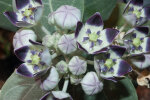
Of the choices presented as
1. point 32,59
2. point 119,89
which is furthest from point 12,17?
point 119,89

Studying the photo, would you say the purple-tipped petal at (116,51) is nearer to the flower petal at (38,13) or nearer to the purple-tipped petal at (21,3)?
the flower petal at (38,13)

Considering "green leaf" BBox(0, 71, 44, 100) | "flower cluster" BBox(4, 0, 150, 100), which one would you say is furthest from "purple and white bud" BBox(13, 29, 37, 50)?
"green leaf" BBox(0, 71, 44, 100)

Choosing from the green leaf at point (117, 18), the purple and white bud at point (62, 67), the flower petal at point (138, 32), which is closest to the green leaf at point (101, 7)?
the green leaf at point (117, 18)

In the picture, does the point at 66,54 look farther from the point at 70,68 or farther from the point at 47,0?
the point at 47,0

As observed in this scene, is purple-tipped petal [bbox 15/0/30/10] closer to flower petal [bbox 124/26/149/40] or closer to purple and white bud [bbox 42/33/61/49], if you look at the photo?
purple and white bud [bbox 42/33/61/49]

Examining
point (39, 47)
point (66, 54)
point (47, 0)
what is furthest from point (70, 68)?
point (47, 0)
